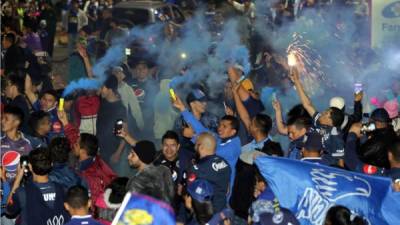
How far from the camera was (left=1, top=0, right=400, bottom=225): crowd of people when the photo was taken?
707 centimetres

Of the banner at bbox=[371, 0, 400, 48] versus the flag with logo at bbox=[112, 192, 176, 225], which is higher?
the flag with logo at bbox=[112, 192, 176, 225]

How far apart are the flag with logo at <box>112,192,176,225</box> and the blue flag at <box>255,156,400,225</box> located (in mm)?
2085

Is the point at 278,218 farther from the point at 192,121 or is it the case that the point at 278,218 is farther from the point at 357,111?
the point at 357,111

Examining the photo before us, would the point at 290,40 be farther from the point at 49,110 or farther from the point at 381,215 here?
the point at 381,215

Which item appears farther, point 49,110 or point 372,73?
point 372,73

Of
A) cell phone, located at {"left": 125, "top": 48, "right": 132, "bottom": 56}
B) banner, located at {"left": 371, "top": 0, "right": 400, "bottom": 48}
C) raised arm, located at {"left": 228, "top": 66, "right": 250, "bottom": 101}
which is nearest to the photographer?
raised arm, located at {"left": 228, "top": 66, "right": 250, "bottom": 101}

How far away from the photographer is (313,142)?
8172 millimetres

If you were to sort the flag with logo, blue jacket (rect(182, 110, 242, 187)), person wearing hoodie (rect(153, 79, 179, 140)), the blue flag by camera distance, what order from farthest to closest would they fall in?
A: person wearing hoodie (rect(153, 79, 179, 140)), blue jacket (rect(182, 110, 242, 187)), the blue flag, the flag with logo

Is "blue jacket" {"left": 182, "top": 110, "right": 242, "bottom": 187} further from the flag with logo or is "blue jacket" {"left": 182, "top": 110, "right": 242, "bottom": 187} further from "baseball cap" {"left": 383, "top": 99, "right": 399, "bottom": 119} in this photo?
the flag with logo

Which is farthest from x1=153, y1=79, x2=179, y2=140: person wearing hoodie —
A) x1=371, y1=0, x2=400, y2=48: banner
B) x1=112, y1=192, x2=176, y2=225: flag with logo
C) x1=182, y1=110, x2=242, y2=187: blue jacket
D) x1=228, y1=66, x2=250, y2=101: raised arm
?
x1=112, y1=192, x2=176, y2=225: flag with logo

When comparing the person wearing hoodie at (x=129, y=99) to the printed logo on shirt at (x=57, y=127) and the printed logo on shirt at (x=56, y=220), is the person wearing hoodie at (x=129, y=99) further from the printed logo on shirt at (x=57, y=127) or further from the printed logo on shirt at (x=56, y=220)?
the printed logo on shirt at (x=56, y=220)

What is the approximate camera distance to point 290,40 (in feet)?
54.2

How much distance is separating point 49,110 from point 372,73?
18.9ft

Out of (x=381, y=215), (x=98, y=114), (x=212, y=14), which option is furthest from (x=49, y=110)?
(x=212, y=14)
